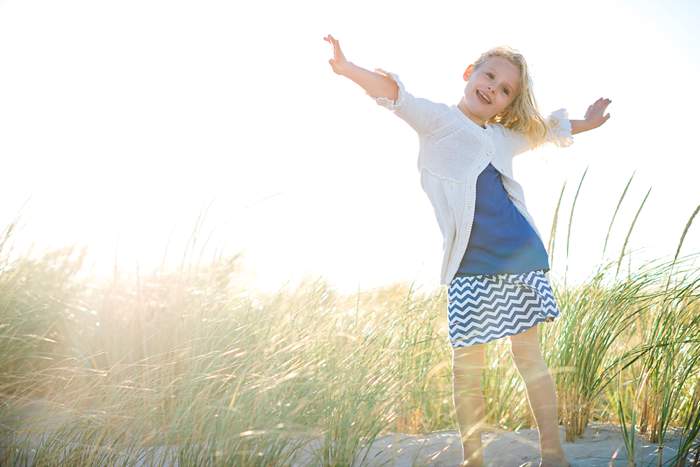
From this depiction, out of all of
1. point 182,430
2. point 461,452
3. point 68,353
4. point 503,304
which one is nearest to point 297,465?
point 182,430

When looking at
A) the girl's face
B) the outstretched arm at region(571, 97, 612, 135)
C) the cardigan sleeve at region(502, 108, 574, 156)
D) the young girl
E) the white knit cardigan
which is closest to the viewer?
the young girl

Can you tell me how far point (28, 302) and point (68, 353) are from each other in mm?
389

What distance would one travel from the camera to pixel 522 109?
2.89 m

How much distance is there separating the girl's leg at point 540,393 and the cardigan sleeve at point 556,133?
931mm

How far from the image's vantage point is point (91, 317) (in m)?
3.16

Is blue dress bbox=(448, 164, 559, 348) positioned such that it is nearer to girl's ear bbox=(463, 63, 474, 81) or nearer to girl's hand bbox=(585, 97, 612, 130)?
girl's ear bbox=(463, 63, 474, 81)

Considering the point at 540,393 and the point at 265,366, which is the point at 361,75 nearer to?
the point at 265,366

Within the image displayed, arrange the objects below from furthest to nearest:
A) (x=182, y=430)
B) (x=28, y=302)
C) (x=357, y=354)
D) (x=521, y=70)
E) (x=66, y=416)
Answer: (x=28, y=302) → (x=521, y=70) → (x=357, y=354) → (x=66, y=416) → (x=182, y=430)

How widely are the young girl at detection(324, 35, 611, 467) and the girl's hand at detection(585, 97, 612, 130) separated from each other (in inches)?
16.2

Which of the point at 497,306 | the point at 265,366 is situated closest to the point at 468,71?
the point at 497,306

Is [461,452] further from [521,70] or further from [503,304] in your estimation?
[521,70]

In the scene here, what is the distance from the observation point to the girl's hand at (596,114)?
3111mm

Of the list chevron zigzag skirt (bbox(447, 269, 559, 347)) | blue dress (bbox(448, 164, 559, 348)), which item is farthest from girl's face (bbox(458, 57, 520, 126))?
chevron zigzag skirt (bbox(447, 269, 559, 347))

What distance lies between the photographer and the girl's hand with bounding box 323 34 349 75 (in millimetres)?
2504
